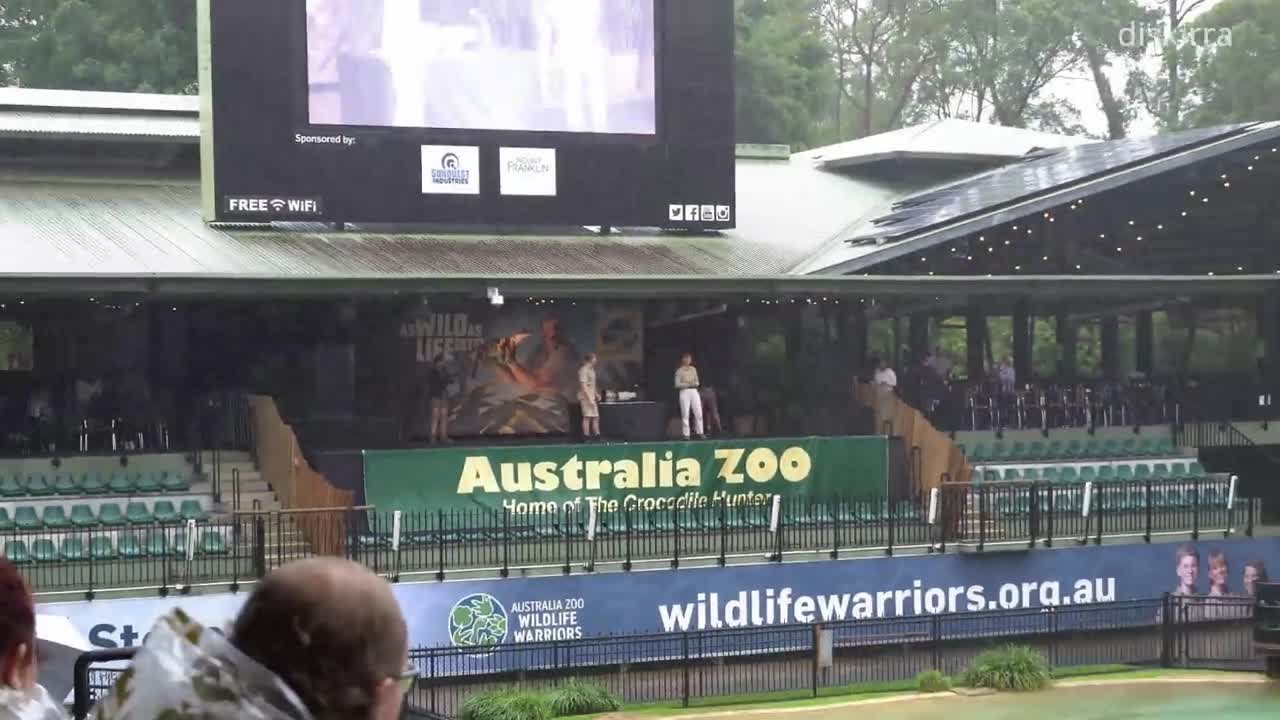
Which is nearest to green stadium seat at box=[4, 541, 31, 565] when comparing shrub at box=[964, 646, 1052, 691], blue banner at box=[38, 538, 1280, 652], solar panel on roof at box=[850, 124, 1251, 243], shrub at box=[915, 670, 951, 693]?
blue banner at box=[38, 538, 1280, 652]

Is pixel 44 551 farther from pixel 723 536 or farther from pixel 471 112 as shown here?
pixel 471 112

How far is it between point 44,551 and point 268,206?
7.56 meters

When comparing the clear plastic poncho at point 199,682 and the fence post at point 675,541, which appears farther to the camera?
the fence post at point 675,541

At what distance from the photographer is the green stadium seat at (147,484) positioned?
2473cm

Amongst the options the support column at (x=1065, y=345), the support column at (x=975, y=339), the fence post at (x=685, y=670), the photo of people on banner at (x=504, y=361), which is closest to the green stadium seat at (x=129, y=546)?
the fence post at (x=685, y=670)

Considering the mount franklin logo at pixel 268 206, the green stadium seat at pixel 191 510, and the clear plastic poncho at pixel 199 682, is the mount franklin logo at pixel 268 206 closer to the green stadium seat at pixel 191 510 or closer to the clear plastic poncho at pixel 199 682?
the green stadium seat at pixel 191 510

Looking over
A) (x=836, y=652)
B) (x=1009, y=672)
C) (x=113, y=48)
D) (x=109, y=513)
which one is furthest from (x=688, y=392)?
(x=113, y=48)

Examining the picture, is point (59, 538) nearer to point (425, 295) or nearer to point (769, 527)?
point (425, 295)

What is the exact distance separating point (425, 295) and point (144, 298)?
13.5 feet

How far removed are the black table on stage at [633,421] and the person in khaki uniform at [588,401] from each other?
0.27 meters

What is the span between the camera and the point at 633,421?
1131 inches

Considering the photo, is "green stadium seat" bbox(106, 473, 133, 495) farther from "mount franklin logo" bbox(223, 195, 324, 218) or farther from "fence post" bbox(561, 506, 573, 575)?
"fence post" bbox(561, 506, 573, 575)

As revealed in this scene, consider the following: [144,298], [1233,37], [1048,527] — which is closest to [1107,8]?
[1233,37]

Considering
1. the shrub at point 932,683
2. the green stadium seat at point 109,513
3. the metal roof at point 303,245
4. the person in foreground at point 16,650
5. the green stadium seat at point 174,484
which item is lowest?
the shrub at point 932,683
